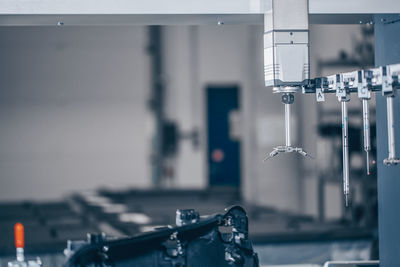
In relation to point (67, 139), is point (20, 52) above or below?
above

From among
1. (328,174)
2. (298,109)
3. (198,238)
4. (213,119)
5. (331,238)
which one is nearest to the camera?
(198,238)

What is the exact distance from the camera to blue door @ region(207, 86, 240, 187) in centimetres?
782

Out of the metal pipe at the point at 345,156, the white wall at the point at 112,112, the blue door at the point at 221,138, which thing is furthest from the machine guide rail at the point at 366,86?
the blue door at the point at 221,138

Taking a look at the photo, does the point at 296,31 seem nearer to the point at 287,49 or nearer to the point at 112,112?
the point at 287,49

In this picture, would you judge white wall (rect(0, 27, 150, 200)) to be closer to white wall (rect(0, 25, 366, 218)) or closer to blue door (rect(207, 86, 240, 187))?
white wall (rect(0, 25, 366, 218))

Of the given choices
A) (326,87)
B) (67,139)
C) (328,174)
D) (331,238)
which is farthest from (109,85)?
(326,87)

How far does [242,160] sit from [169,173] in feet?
2.91

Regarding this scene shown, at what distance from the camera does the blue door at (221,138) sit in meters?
7.82

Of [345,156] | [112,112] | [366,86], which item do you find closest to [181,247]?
[345,156]

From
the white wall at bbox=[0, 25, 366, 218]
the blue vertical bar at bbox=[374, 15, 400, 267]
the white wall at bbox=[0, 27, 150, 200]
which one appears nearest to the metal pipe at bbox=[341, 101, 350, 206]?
the blue vertical bar at bbox=[374, 15, 400, 267]

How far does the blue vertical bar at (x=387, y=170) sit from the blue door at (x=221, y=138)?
6081 millimetres

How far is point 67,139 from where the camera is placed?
7.36m

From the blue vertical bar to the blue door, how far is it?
20.0 ft

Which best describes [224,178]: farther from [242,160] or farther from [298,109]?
[298,109]
